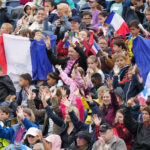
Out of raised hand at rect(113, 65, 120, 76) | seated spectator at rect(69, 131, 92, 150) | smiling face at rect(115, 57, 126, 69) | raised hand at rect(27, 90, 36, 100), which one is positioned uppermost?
smiling face at rect(115, 57, 126, 69)

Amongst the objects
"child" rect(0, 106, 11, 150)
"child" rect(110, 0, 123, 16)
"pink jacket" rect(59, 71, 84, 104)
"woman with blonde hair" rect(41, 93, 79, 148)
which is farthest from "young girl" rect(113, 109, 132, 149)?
"child" rect(110, 0, 123, 16)

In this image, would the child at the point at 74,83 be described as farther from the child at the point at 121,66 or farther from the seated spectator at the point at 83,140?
the seated spectator at the point at 83,140

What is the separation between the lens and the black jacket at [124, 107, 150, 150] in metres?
13.3

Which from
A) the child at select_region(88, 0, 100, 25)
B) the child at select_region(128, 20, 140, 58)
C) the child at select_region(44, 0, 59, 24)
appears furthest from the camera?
the child at select_region(88, 0, 100, 25)

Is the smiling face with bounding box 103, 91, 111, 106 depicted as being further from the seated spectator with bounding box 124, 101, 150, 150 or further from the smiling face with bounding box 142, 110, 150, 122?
the smiling face with bounding box 142, 110, 150, 122

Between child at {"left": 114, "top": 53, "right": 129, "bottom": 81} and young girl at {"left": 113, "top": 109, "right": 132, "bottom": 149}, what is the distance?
2.12 m

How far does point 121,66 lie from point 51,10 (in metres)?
5.36

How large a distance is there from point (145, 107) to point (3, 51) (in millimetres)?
5922

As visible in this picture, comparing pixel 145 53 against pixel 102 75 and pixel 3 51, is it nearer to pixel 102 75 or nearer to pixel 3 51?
pixel 102 75

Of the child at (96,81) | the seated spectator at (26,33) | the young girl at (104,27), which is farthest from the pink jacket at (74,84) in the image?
the young girl at (104,27)

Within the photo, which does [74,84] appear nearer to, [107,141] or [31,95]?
[31,95]

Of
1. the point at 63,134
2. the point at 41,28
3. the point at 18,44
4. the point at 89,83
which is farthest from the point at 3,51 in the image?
the point at 63,134

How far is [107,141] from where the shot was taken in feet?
43.7

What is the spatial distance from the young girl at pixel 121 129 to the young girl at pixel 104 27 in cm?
555
